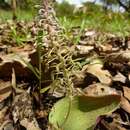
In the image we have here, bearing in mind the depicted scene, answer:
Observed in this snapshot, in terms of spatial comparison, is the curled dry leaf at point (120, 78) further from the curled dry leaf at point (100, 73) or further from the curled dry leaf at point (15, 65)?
the curled dry leaf at point (15, 65)

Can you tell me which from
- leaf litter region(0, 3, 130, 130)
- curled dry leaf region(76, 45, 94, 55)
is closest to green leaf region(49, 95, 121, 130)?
leaf litter region(0, 3, 130, 130)

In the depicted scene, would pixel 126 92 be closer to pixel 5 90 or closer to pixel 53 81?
pixel 53 81

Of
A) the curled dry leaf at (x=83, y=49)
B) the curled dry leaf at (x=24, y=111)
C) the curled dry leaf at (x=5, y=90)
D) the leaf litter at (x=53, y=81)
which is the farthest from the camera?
the curled dry leaf at (x=83, y=49)

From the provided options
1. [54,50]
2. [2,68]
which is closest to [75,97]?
[54,50]

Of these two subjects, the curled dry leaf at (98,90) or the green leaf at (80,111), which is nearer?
the green leaf at (80,111)

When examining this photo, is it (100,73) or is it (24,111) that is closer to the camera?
(24,111)

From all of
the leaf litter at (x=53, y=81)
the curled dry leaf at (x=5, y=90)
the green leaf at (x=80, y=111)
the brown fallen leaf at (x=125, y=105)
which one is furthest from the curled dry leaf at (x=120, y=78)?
the curled dry leaf at (x=5, y=90)

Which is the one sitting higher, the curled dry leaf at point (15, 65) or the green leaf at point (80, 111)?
the curled dry leaf at point (15, 65)

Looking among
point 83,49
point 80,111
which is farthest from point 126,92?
point 83,49

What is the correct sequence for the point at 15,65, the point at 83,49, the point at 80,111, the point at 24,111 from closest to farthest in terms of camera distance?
the point at 80,111 → the point at 24,111 → the point at 15,65 → the point at 83,49
